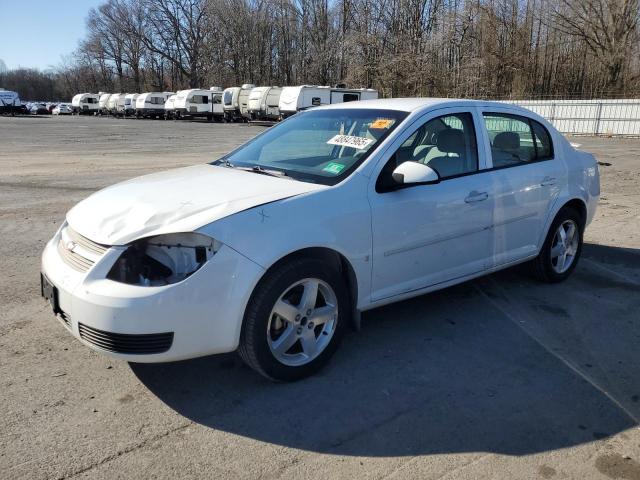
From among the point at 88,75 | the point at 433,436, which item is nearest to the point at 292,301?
the point at 433,436

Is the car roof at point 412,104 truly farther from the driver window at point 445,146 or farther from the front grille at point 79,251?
the front grille at point 79,251

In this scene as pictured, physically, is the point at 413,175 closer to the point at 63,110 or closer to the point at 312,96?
the point at 312,96

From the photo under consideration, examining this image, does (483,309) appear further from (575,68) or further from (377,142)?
(575,68)

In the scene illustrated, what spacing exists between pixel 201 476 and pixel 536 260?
376 centimetres

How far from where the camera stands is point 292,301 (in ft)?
11.0

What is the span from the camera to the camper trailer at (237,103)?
137ft

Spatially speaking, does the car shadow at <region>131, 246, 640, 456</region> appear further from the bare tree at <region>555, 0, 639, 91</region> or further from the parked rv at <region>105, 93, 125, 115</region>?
the parked rv at <region>105, 93, 125, 115</region>

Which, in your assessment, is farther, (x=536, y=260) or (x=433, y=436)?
(x=536, y=260)

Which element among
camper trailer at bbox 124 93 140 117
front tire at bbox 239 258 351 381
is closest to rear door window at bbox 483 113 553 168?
front tire at bbox 239 258 351 381

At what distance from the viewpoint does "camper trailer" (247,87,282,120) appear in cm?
3788

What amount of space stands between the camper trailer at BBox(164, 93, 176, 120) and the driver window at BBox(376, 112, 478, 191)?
1915 inches

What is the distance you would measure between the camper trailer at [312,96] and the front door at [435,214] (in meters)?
30.2

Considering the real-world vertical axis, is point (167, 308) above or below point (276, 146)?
below

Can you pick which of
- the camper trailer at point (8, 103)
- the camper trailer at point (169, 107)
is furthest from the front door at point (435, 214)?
the camper trailer at point (8, 103)
